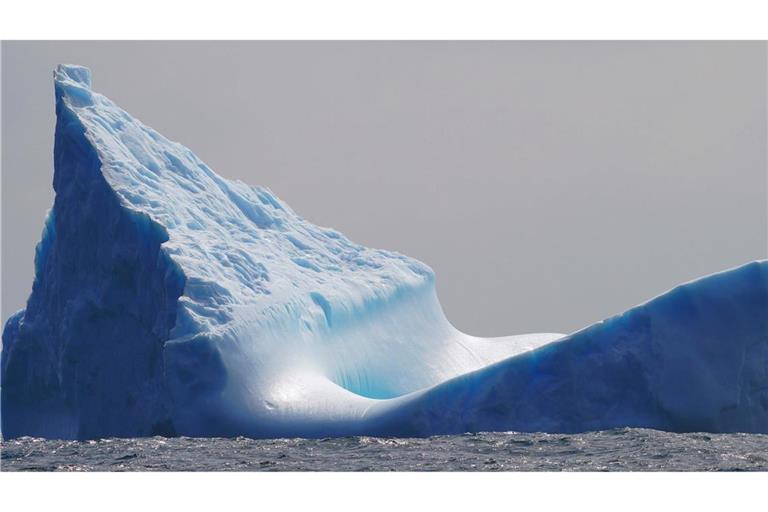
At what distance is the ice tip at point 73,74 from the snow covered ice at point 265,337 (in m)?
0.02

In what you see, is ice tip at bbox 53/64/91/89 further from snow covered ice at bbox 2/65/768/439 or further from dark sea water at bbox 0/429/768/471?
dark sea water at bbox 0/429/768/471

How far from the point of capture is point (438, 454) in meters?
13.8

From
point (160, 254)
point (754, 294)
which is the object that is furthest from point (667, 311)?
point (160, 254)

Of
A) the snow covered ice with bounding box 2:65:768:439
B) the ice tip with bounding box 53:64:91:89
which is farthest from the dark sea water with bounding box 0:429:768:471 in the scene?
the ice tip with bounding box 53:64:91:89

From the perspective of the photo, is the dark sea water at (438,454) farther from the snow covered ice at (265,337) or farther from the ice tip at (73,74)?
the ice tip at (73,74)

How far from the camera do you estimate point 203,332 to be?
16.5 metres

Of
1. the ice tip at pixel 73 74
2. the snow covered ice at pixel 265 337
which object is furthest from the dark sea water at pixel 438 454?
→ the ice tip at pixel 73 74

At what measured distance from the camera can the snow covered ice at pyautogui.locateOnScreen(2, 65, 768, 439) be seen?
14.7 m

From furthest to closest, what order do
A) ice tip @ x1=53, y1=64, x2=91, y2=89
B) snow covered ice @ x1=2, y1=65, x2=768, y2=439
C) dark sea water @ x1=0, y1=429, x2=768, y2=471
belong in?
ice tip @ x1=53, y1=64, x2=91, y2=89 → snow covered ice @ x1=2, y1=65, x2=768, y2=439 → dark sea water @ x1=0, y1=429, x2=768, y2=471

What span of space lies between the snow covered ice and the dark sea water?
45 centimetres

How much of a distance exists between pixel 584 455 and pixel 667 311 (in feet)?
7.35

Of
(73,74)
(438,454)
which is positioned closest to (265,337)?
(438,454)

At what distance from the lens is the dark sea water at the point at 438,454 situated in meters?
13.0

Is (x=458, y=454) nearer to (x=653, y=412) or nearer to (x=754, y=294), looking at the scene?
(x=653, y=412)
